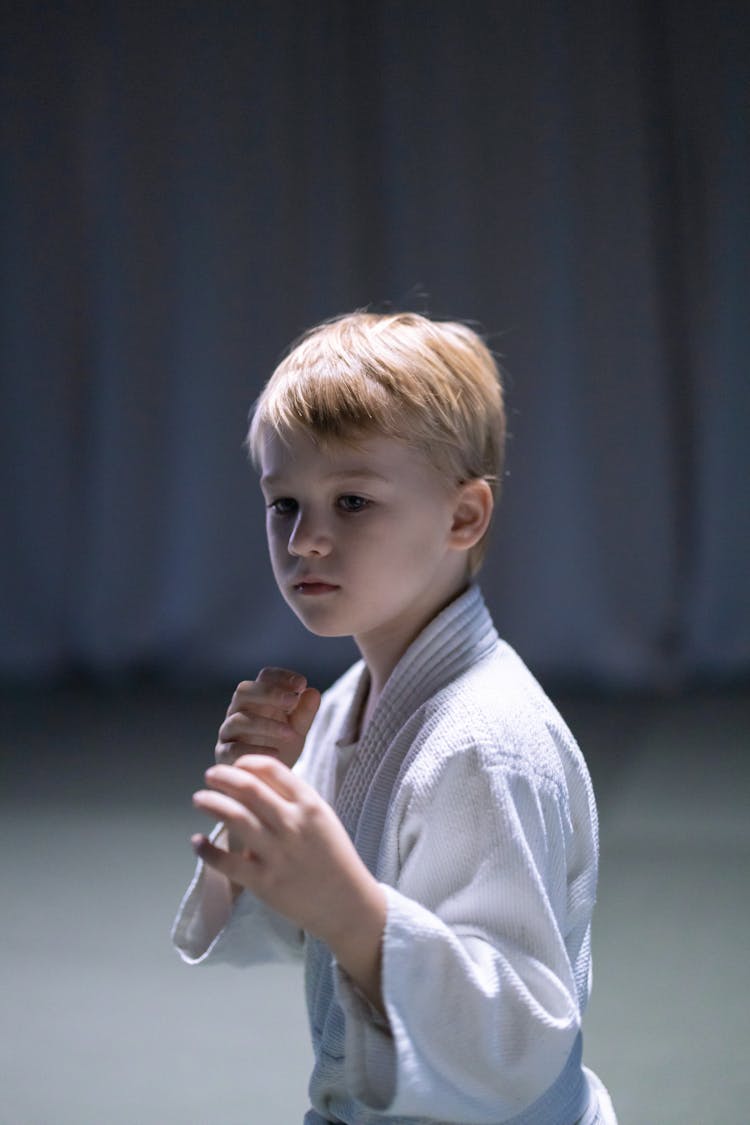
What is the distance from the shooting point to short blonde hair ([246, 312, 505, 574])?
0.97 meters

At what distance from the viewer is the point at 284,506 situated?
1.01 metres

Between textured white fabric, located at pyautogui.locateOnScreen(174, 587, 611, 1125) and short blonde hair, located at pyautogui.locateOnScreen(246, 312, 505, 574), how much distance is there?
130 millimetres

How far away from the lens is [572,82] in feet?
9.50

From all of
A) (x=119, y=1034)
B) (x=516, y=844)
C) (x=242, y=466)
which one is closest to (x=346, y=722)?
(x=516, y=844)

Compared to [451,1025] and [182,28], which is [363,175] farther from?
[451,1025]

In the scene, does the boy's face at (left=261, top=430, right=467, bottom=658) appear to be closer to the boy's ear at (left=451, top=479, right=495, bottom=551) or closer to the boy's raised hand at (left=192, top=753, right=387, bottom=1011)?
the boy's ear at (left=451, top=479, right=495, bottom=551)

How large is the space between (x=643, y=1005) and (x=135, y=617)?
6.12 feet

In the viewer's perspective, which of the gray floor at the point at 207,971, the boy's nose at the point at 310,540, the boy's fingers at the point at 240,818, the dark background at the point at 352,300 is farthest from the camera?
the dark background at the point at 352,300

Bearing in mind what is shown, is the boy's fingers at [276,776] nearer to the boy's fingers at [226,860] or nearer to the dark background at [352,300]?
the boy's fingers at [226,860]

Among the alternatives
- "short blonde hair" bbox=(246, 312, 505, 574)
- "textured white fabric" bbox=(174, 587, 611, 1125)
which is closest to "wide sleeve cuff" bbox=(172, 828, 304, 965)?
"textured white fabric" bbox=(174, 587, 611, 1125)

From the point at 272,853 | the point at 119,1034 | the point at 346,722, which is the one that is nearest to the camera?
the point at 272,853

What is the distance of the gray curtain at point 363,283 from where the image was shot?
2.90m

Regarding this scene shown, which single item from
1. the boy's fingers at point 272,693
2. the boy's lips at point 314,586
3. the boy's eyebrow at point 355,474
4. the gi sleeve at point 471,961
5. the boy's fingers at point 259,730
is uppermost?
the boy's eyebrow at point 355,474

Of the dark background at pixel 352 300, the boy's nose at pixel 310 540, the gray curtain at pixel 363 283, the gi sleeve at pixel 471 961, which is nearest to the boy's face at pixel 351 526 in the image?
the boy's nose at pixel 310 540
